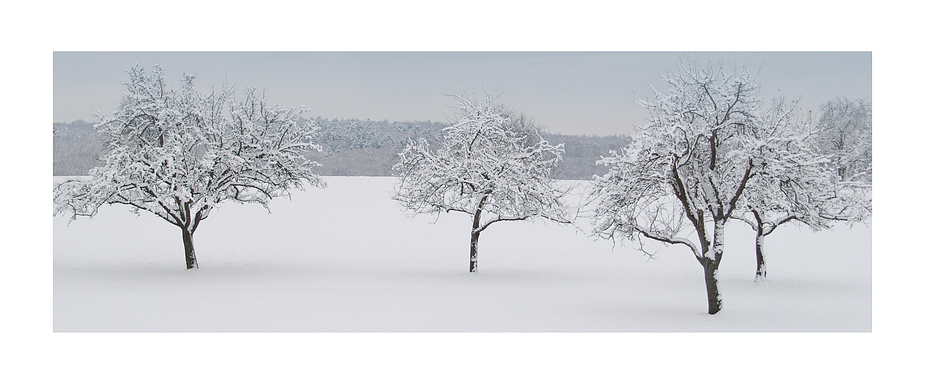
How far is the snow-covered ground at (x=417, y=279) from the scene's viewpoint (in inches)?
459

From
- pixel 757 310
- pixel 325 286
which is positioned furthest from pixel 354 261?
pixel 757 310

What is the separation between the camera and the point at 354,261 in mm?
25250

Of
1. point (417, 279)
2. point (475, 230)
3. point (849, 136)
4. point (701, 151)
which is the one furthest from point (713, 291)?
point (849, 136)

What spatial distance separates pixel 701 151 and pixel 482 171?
24.9 feet

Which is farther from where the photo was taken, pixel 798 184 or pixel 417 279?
pixel 417 279

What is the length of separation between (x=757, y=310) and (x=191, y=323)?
11.9 metres

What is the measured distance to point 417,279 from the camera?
18828 millimetres

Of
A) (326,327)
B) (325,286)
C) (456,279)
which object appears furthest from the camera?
(456,279)

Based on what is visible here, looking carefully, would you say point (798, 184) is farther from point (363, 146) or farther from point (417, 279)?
point (363, 146)

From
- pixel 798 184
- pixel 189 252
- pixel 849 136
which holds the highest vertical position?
pixel 849 136

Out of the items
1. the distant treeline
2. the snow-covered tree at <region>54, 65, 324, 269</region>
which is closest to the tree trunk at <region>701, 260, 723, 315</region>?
the distant treeline

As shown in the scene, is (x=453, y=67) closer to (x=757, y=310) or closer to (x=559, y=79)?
(x=559, y=79)

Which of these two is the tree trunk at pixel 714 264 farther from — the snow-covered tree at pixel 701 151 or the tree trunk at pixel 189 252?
the tree trunk at pixel 189 252

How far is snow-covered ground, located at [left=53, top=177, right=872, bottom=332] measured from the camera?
1165cm
